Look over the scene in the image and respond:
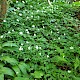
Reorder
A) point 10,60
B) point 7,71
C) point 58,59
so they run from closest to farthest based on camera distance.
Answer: point 7,71, point 10,60, point 58,59

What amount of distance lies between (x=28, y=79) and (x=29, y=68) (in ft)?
1.13

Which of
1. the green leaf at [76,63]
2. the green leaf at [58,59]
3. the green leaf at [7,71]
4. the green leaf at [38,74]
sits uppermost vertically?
the green leaf at [58,59]

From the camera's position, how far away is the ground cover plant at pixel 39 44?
4.23m

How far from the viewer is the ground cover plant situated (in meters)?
4.23

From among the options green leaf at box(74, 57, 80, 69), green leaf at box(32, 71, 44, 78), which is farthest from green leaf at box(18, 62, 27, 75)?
green leaf at box(74, 57, 80, 69)

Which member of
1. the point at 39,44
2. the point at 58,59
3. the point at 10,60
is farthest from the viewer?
the point at 39,44

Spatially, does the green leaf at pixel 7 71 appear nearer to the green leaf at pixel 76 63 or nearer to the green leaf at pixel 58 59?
the green leaf at pixel 58 59

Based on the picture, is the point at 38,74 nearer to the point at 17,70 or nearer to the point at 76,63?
the point at 17,70

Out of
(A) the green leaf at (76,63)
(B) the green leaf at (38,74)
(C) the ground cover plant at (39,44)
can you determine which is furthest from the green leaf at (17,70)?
(A) the green leaf at (76,63)

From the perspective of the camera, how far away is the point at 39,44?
5.02 m

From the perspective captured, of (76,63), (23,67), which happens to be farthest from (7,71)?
(76,63)

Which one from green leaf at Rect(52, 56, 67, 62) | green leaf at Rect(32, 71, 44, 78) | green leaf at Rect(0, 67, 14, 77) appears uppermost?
green leaf at Rect(52, 56, 67, 62)

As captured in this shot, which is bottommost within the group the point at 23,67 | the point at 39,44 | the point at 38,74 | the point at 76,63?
the point at 38,74

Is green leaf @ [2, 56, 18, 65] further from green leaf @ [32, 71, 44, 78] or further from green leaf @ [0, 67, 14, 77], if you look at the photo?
green leaf @ [32, 71, 44, 78]
